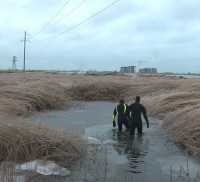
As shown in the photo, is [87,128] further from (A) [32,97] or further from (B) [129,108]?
(A) [32,97]

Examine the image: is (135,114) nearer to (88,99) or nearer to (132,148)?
(132,148)

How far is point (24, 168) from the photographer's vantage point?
10.8 meters

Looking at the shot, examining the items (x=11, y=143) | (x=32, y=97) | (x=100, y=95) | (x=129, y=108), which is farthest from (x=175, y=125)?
(x=100, y=95)

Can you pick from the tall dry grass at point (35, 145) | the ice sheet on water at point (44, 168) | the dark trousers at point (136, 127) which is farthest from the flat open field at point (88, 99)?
the dark trousers at point (136, 127)

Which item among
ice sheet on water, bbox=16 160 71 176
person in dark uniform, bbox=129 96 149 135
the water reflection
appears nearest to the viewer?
ice sheet on water, bbox=16 160 71 176

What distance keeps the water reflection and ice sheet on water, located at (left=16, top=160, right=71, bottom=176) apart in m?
1.66

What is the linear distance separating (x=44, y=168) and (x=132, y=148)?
13.6 ft

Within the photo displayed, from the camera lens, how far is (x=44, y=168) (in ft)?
35.8

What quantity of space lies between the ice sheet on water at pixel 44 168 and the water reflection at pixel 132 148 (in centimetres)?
166

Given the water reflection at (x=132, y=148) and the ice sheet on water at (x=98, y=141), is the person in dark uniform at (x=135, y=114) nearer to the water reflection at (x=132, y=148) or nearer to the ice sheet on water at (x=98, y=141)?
the water reflection at (x=132, y=148)

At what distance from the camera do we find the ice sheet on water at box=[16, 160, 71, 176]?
10.7 meters

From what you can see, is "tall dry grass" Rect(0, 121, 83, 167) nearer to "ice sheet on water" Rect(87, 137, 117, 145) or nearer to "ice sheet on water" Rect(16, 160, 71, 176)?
"ice sheet on water" Rect(16, 160, 71, 176)

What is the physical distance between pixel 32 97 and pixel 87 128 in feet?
30.6

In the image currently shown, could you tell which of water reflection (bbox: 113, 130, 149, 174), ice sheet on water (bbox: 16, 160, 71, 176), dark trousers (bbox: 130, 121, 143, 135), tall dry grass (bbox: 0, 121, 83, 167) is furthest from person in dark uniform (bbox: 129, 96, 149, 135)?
ice sheet on water (bbox: 16, 160, 71, 176)
